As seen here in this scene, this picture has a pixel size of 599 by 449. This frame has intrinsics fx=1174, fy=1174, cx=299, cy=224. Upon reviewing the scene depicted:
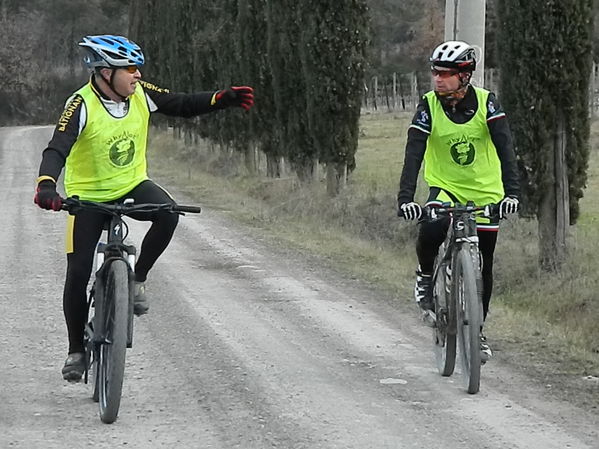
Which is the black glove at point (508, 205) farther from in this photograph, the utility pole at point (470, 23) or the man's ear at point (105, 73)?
the utility pole at point (470, 23)

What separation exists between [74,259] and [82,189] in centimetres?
38

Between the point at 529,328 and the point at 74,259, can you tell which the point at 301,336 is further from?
the point at 74,259

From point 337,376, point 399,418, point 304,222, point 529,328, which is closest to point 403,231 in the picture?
point 304,222

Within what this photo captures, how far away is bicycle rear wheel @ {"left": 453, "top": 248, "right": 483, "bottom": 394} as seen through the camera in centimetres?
655

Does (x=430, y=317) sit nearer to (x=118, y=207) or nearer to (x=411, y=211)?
(x=411, y=211)

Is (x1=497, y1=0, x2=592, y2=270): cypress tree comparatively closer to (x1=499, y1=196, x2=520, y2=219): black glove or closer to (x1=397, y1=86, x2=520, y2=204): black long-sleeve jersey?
(x1=397, y1=86, x2=520, y2=204): black long-sleeve jersey

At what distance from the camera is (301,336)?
8.47 m

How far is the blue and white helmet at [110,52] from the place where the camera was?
613 centimetres

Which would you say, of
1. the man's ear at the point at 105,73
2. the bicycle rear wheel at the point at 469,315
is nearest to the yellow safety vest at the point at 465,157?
the bicycle rear wheel at the point at 469,315

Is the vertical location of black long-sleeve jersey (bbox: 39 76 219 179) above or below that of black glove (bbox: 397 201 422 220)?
above

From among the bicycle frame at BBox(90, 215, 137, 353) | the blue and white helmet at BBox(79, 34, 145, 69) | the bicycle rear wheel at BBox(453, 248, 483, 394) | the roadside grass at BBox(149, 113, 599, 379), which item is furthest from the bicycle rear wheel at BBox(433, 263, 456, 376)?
the blue and white helmet at BBox(79, 34, 145, 69)

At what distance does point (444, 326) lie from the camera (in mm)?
7102

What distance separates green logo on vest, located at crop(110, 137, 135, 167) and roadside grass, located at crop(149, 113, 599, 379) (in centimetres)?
299

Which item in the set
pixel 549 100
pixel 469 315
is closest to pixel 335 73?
pixel 549 100
